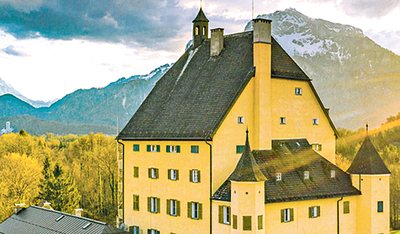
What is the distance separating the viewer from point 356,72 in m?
155

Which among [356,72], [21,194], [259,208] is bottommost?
[21,194]

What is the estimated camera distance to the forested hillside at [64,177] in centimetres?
7275

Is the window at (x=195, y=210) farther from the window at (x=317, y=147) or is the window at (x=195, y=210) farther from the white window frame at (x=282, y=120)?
the window at (x=317, y=147)

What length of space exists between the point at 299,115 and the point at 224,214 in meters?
11.1

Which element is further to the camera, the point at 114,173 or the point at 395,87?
the point at 395,87

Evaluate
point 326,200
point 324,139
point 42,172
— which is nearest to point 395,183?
point 324,139

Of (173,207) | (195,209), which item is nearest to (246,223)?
(195,209)

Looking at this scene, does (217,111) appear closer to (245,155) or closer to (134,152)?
(245,155)

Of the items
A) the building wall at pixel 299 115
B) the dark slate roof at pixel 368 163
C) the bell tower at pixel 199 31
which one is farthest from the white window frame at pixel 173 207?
the bell tower at pixel 199 31

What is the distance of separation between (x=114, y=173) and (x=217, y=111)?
168ft

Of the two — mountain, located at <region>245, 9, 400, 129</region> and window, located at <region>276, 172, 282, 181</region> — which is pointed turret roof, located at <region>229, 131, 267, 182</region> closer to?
window, located at <region>276, 172, 282, 181</region>

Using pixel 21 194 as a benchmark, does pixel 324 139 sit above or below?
above

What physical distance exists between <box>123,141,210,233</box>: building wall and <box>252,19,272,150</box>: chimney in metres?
4.41

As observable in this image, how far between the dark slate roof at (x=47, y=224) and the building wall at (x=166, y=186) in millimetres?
4619
